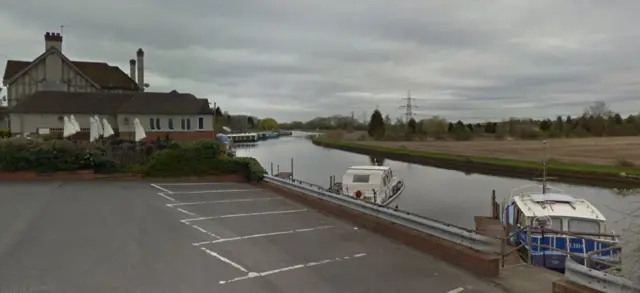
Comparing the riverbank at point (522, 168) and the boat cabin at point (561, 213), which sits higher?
the boat cabin at point (561, 213)

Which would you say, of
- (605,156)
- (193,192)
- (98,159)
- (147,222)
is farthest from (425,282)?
(605,156)

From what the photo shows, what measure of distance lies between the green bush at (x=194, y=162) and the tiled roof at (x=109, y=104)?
23.4 m

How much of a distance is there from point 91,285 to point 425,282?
16.1 ft

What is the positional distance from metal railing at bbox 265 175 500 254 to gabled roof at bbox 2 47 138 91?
4824cm

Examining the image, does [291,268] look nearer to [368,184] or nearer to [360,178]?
[368,184]

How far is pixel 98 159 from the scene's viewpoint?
21.6 metres

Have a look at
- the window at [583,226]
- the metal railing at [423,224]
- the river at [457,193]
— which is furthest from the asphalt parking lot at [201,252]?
the river at [457,193]

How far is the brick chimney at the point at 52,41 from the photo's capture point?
51281mm

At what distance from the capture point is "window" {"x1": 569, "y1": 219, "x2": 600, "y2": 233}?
1484 cm

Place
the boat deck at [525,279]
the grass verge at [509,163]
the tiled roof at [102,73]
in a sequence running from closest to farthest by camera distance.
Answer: the boat deck at [525,279]
the grass verge at [509,163]
the tiled roof at [102,73]

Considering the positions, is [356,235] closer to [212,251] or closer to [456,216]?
[212,251]

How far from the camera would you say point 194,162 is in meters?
21.3

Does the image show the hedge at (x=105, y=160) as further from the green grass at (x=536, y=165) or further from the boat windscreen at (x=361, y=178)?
the green grass at (x=536, y=165)

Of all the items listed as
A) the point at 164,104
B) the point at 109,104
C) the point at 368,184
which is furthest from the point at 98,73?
the point at 368,184
